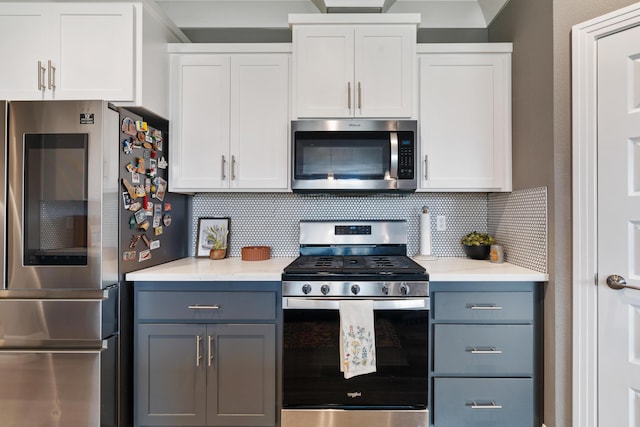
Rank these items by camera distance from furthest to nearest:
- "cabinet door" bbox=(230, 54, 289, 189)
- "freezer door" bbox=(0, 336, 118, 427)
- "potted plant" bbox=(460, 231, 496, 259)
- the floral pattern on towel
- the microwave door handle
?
"potted plant" bbox=(460, 231, 496, 259)
"cabinet door" bbox=(230, 54, 289, 189)
the microwave door handle
the floral pattern on towel
"freezer door" bbox=(0, 336, 118, 427)

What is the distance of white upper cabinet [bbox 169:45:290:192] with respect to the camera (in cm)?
220

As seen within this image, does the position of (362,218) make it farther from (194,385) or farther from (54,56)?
(54,56)

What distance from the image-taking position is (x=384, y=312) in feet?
5.97

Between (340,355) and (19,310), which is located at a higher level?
(19,310)

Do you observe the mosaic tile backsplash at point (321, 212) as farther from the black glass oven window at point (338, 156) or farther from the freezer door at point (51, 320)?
the freezer door at point (51, 320)

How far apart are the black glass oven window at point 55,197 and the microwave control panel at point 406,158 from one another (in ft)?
5.49

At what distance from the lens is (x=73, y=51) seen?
6.16ft

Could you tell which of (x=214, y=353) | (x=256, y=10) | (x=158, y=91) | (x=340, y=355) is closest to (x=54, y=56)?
(x=158, y=91)

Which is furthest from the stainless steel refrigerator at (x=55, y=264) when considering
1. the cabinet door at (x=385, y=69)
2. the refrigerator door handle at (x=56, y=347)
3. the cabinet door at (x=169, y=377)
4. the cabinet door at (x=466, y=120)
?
the cabinet door at (x=466, y=120)

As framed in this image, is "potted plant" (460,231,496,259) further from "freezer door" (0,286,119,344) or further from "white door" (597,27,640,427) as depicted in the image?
"freezer door" (0,286,119,344)

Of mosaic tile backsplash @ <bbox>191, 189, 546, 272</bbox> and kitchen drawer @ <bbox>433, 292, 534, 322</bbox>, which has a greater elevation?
mosaic tile backsplash @ <bbox>191, 189, 546, 272</bbox>

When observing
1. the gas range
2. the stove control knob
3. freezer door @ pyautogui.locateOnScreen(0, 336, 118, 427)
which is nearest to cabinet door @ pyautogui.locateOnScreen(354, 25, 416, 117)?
the gas range

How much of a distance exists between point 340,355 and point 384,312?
32 centimetres

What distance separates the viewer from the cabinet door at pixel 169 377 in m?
1.84
